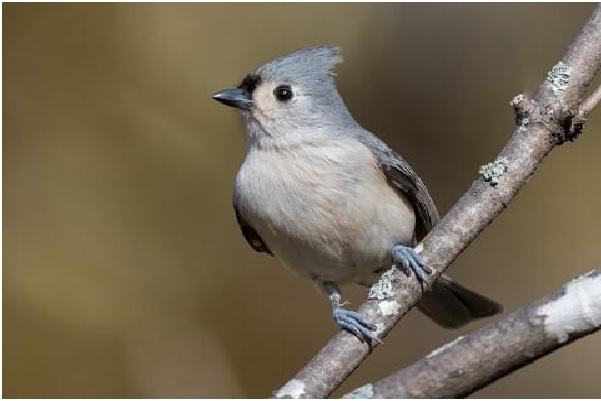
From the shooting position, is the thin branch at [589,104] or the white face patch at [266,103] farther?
the white face patch at [266,103]

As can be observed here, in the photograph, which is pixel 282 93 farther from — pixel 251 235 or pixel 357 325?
pixel 357 325

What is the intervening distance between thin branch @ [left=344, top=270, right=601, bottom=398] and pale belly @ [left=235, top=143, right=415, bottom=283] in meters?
0.91

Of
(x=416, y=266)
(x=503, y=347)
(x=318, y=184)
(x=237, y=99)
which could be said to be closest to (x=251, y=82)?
(x=237, y=99)

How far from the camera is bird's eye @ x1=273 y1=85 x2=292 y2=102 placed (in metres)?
2.85

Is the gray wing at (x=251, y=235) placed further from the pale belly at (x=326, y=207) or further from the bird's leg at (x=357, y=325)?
the bird's leg at (x=357, y=325)

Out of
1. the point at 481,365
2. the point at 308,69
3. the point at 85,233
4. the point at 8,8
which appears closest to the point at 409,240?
the point at 308,69

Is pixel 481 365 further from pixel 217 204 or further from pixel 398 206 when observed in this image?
pixel 217 204

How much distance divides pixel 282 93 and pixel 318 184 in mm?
368

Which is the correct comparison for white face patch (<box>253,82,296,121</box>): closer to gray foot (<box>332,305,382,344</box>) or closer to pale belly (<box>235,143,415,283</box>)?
pale belly (<box>235,143,415,283</box>)

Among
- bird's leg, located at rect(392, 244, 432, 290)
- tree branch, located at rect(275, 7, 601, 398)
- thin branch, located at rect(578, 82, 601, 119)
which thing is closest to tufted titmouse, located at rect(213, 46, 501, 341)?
bird's leg, located at rect(392, 244, 432, 290)

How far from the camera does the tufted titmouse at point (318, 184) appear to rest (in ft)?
8.71

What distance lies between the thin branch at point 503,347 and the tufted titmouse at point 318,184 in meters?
0.73

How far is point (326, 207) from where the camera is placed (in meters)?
2.64

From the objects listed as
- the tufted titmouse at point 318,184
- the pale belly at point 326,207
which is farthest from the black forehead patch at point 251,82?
the pale belly at point 326,207
